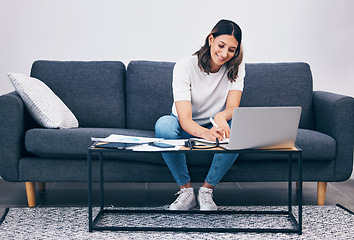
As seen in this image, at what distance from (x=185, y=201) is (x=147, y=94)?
86 centimetres

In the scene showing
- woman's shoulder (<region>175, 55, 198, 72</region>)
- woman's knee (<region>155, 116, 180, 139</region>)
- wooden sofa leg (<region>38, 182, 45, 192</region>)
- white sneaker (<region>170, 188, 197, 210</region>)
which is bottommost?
wooden sofa leg (<region>38, 182, 45, 192</region>)

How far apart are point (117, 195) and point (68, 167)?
43 cm

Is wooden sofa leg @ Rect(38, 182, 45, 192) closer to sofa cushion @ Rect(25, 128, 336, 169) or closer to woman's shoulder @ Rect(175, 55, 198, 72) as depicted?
sofa cushion @ Rect(25, 128, 336, 169)

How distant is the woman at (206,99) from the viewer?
2199 millimetres

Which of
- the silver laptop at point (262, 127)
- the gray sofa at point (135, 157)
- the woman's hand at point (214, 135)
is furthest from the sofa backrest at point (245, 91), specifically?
the silver laptop at point (262, 127)

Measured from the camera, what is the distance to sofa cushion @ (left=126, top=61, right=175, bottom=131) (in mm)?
2855

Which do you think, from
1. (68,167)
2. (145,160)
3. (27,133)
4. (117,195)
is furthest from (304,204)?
(27,133)

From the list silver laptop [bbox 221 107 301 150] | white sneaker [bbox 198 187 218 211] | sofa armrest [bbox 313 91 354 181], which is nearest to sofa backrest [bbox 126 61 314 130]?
sofa armrest [bbox 313 91 354 181]

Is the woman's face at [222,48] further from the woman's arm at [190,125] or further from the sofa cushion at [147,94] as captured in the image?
the sofa cushion at [147,94]

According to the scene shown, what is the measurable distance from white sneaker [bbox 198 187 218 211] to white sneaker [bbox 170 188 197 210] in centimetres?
4

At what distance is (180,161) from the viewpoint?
2238 mm

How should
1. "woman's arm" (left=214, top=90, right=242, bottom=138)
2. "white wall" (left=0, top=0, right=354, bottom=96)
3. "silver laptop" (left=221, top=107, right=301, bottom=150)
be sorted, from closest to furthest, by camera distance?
"silver laptop" (left=221, top=107, right=301, bottom=150)
"woman's arm" (left=214, top=90, right=242, bottom=138)
"white wall" (left=0, top=0, right=354, bottom=96)

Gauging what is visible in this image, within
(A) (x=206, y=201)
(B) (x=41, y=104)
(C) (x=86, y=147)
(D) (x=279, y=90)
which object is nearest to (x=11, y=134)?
(B) (x=41, y=104)

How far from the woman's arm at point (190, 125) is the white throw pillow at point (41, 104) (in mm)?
718
